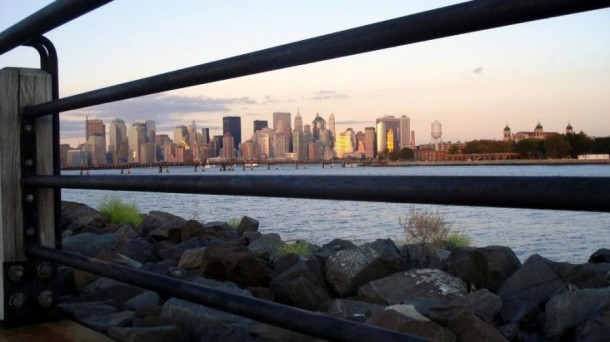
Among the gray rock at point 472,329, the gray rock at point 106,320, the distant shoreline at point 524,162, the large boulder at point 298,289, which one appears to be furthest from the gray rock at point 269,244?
the distant shoreline at point 524,162

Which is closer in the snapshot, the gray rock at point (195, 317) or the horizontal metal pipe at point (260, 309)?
the horizontal metal pipe at point (260, 309)

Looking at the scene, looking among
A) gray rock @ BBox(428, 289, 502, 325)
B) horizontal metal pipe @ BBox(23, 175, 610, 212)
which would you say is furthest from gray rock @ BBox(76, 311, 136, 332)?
gray rock @ BBox(428, 289, 502, 325)

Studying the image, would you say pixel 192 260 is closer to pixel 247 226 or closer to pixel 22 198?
pixel 22 198

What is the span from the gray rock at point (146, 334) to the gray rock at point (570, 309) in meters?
2.65

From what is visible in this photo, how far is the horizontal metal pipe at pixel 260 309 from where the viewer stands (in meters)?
1.27

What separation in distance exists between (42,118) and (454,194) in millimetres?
2220

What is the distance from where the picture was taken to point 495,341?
394 centimetres

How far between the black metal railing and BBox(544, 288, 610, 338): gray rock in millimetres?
3315

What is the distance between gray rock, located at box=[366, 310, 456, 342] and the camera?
3867 mm

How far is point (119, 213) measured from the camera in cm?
1391

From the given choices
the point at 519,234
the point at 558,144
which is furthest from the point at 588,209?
the point at 558,144

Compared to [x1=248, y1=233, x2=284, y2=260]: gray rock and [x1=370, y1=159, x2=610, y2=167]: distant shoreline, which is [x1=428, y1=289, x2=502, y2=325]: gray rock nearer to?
[x1=248, y1=233, x2=284, y2=260]: gray rock

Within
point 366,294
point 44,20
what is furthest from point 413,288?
point 44,20

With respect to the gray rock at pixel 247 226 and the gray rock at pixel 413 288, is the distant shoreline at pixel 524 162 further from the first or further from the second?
the gray rock at pixel 413 288
